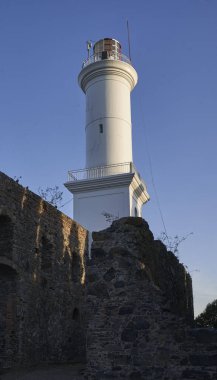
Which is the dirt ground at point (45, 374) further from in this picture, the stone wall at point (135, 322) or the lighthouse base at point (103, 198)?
the lighthouse base at point (103, 198)

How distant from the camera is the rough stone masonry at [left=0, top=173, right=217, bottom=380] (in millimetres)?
6777

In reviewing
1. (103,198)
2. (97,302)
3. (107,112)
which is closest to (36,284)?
(97,302)

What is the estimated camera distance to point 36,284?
1206cm

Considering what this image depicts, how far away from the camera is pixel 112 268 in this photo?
7.52 metres

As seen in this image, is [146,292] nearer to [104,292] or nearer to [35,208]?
[104,292]

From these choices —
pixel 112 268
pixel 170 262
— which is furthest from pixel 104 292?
pixel 170 262

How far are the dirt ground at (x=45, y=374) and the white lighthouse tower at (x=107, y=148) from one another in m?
12.3

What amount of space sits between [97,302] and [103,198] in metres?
15.7

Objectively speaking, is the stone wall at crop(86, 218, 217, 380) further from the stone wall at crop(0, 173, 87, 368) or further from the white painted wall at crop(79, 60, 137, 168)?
the white painted wall at crop(79, 60, 137, 168)

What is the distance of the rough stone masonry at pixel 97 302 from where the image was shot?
22.2 feet

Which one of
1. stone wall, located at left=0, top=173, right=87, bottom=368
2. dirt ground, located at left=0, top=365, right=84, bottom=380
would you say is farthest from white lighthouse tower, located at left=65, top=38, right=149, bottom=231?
dirt ground, located at left=0, top=365, right=84, bottom=380

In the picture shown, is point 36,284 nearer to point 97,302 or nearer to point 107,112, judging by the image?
point 97,302

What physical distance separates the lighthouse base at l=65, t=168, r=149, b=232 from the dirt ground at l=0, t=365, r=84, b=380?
12275mm

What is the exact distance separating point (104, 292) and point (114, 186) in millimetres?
15780
